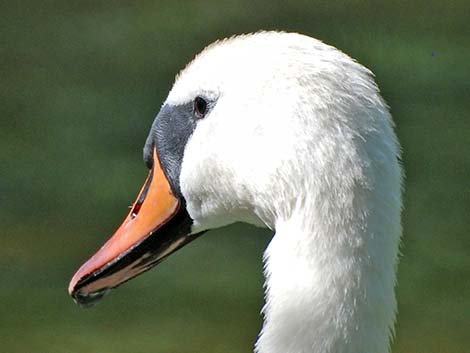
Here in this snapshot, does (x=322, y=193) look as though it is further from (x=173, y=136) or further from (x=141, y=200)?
(x=141, y=200)

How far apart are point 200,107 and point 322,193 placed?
0.54m

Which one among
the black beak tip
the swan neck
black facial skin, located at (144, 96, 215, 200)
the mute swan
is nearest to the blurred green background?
the black beak tip

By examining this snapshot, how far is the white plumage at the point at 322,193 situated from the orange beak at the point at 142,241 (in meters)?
0.54

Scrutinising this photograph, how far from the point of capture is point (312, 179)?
9.70 ft

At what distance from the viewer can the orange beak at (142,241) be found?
3676mm

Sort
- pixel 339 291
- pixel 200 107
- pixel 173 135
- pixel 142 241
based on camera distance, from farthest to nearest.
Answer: pixel 142 241 < pixel 173 135 < pixel 200 107 < pixel 339 291

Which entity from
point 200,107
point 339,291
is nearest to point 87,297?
point 200,107

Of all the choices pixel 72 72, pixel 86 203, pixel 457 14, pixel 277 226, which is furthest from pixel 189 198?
pixel 457 14

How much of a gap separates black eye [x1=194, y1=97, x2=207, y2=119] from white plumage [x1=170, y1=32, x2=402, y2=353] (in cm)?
20

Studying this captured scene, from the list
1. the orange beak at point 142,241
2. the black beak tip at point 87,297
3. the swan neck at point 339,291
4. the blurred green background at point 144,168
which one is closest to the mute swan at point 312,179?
the swan neck at point 339,291

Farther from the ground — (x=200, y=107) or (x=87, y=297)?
(x=200, y=107)

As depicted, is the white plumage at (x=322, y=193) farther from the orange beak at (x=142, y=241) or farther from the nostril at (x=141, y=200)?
the nostril at (x=141, y=200)

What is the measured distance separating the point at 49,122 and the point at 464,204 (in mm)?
2241

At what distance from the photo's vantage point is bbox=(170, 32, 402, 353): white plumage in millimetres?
2941
